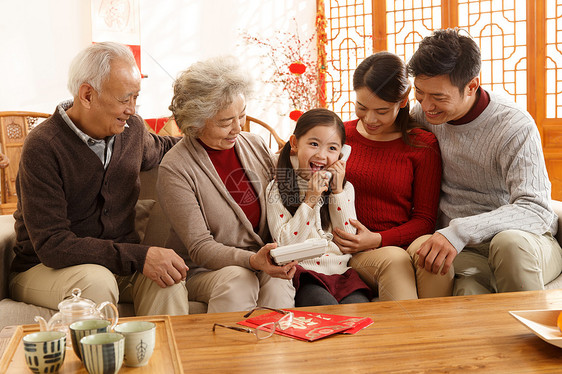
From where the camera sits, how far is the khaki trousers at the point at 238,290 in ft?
5.94

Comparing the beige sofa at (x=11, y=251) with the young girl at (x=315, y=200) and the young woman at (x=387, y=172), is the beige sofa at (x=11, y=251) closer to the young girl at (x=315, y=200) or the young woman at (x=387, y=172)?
the young girl at (x=315, y=200)

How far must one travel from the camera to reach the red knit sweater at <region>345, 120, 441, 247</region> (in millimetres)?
2160

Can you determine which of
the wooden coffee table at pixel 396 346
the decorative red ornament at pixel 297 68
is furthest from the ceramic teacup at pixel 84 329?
the decorative red ornament at pixel 297 68

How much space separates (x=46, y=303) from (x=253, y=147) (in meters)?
0.85

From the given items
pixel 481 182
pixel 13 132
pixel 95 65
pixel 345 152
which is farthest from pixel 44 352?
pixel 13 132

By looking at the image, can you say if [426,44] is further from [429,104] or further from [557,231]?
[557,231]

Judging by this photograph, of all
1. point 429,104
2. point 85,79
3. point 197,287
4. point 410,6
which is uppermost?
point 410,6

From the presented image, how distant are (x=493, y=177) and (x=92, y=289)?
54.7 inches

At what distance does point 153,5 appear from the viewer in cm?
510

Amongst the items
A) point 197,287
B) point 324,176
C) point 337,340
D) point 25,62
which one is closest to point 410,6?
point 25,62

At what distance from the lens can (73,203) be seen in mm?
1917

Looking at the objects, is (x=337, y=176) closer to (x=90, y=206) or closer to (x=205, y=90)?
(x=205, y=90)

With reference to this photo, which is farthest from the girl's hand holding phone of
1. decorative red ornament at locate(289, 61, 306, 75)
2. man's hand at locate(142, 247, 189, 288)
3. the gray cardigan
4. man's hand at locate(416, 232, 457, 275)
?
decorative red ornament at locate(289, 61, 306, 75)

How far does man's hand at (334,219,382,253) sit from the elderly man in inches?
21.7
